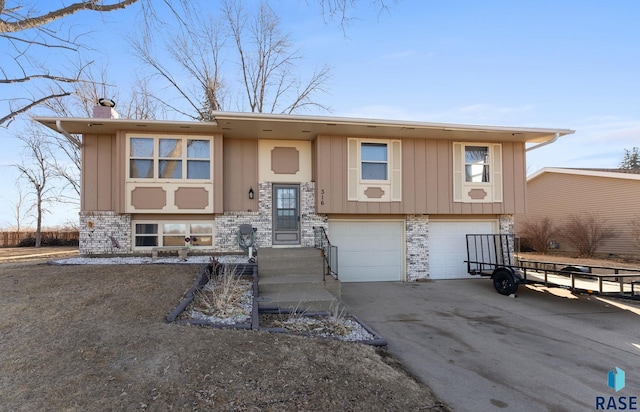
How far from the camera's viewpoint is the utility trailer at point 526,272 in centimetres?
757

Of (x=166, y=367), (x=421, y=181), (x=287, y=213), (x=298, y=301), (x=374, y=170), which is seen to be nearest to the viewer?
(x=166, y=367)

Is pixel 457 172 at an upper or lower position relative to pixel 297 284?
upper

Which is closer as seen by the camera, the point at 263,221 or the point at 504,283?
the point at 504,283

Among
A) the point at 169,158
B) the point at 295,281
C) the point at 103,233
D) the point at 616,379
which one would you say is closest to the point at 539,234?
the point at 295,281

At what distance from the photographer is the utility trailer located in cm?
757

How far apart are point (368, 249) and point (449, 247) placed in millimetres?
2733

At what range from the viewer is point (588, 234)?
659 inches

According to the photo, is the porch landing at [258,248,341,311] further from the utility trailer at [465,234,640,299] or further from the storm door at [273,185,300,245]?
the utility trailer at [465,234,640,299]

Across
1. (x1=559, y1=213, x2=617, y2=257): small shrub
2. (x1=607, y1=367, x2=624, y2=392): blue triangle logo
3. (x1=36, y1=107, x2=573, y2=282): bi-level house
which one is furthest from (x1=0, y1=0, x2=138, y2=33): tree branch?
(x1=559, y1=213, x2=617, y2=257): small shrub

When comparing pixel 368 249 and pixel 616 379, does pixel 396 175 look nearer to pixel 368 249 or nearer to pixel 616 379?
pixel 368 249

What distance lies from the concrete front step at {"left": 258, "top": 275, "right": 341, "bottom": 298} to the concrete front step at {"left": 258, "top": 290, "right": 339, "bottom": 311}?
7.5 inches

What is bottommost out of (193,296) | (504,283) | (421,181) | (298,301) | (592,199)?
(504,283)

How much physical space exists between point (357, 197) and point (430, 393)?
709 centimetres

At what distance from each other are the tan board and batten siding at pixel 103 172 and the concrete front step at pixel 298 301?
12.6 feet
